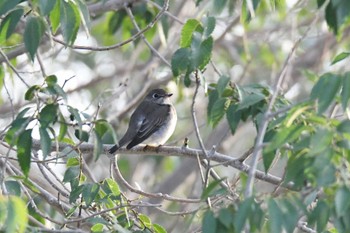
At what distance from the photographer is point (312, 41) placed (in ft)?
43.2

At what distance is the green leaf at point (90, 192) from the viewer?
5343mm

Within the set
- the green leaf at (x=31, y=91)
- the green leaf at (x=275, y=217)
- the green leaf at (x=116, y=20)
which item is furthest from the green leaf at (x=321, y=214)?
the green leaf at (x=116, y=20)

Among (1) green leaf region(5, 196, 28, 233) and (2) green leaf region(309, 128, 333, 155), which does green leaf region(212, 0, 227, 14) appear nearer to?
(2) green leaf region(309, 128, 333, 155)

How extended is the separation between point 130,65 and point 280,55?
181 centimetres

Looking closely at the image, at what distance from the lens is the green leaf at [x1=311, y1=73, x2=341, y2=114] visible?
168 inches

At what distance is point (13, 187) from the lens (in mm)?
5148

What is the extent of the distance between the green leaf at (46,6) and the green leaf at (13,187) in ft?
3.27

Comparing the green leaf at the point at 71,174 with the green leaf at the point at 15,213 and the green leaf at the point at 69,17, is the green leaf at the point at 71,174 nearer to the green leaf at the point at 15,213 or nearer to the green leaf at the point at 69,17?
the green leaf at the point at 69,17

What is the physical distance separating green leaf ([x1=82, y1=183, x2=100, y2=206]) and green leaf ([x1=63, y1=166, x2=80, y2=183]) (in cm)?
30

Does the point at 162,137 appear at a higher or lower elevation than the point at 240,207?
lower

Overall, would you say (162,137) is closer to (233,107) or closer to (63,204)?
(63,204)

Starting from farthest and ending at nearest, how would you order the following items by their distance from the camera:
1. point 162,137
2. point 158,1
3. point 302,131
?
1. point 162,137
2. point 158,1
3. point 302,131

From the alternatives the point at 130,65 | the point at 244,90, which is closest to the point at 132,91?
the point at 130,65

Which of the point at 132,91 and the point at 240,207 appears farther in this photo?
the point at 132,91
